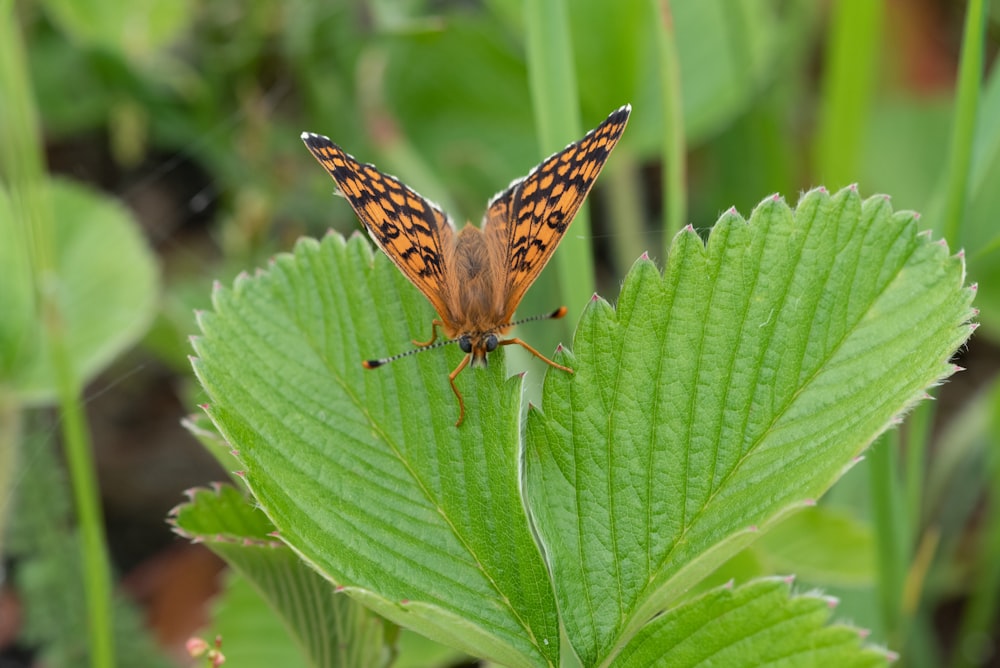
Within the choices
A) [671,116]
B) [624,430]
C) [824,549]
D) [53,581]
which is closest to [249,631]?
[53,581]

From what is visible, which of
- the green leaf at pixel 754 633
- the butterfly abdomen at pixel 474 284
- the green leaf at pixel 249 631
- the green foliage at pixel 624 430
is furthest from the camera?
the green leaf at pixel 249 631

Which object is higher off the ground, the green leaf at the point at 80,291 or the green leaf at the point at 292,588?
the green leaf at the point at 80,291

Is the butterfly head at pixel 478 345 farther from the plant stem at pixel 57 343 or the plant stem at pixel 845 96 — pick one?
the plant stem at pixel 845 96

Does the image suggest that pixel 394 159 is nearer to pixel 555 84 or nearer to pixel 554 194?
pixel 555 84

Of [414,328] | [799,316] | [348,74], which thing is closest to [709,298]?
[799,316]

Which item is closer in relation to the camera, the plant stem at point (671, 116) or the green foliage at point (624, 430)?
the green foliage at point (624, 430)

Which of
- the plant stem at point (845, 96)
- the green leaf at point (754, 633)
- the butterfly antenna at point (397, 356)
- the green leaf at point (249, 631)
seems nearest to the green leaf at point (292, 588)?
the butterfly antenna at point (397, 356)

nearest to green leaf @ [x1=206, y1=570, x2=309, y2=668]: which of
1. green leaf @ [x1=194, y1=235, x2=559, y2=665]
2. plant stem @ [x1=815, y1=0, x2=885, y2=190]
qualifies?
green leaf @ [x1=194, y1=235, x2=559, y2=665]
